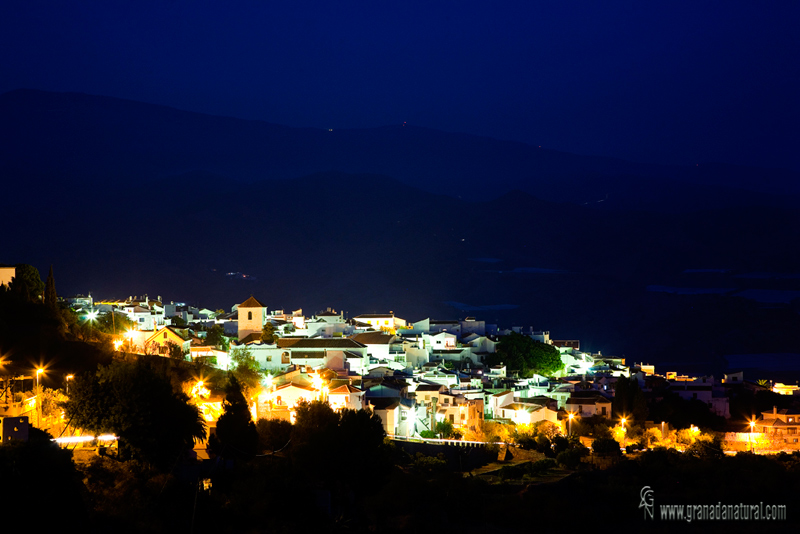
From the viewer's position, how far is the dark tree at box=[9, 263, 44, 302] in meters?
17.2

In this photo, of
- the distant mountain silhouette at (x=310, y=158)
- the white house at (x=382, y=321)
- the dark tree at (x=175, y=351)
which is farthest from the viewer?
the distant mountain silhouette at (x=310, y=158)

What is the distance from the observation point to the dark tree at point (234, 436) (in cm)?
1210

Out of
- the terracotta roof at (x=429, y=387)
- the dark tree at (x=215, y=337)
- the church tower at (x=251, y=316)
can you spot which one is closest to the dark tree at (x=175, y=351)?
the dark tree at (x=215, y=337)

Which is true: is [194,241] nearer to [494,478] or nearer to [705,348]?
[705,348]

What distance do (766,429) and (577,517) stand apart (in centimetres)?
1055

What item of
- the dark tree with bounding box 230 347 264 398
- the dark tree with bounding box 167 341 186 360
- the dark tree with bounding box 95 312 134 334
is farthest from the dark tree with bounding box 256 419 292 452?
the dark tree with bounding box 95 312 134 334

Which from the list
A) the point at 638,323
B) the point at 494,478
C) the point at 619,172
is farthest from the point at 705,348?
the point at 619,172

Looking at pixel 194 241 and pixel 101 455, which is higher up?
pixel 194 241

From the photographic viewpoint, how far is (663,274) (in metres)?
62.8

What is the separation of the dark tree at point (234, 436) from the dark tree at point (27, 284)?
7.40 metres

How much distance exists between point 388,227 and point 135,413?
6661 centimetres
